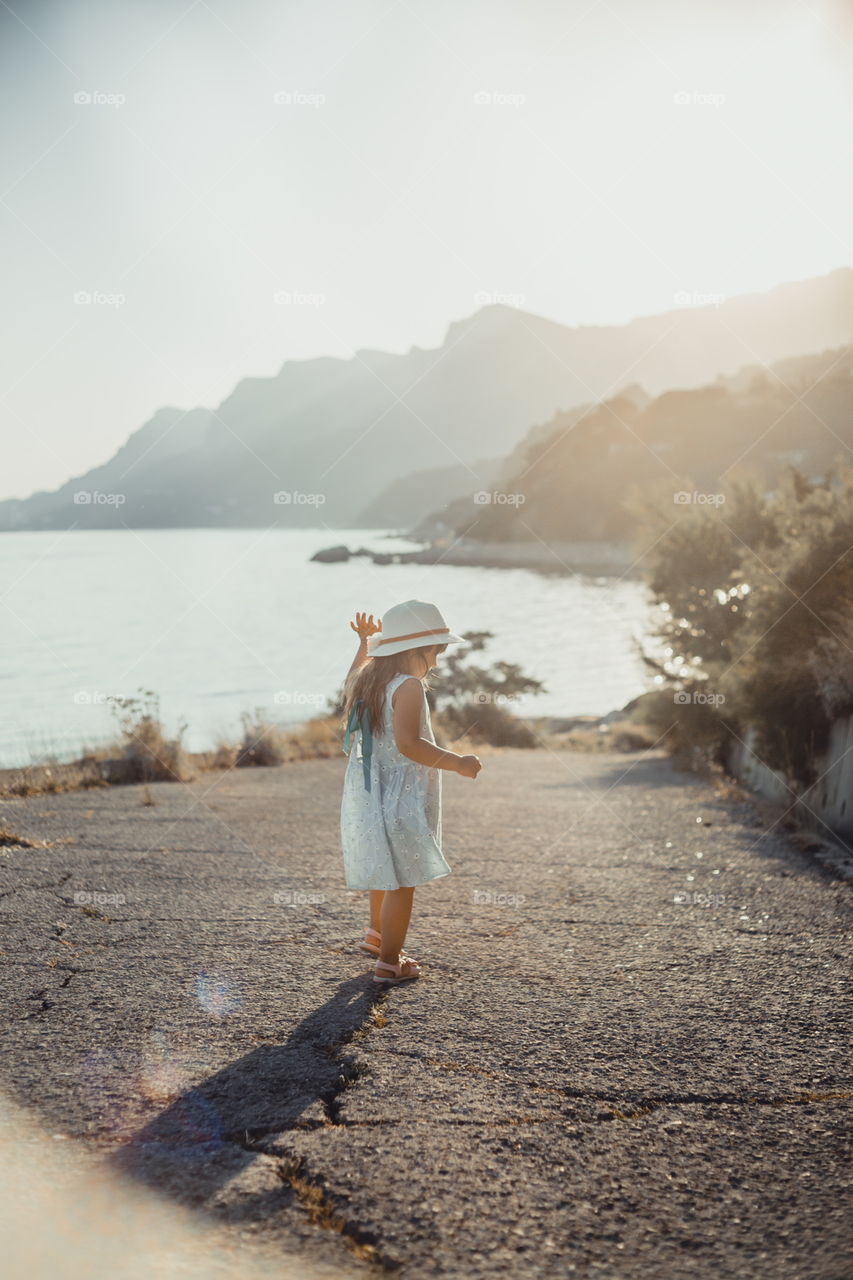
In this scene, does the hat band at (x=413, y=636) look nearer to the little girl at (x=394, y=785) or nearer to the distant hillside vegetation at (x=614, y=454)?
the little girl at (x=394, y=785)

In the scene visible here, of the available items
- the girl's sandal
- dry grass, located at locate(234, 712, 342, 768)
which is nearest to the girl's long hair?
the girl's sandal

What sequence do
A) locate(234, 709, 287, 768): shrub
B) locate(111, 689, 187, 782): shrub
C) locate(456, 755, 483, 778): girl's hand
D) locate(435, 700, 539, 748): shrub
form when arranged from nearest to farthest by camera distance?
locate(456, 755, 483, 778): girl's hand → locate(111, 689, 187, 782): shrub → locate(234, 709, 287, 768): shrub → locate(435, 700, 539, 748): shrub

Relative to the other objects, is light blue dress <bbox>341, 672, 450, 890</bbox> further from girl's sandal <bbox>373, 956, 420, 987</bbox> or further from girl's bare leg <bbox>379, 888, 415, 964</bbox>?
girl's sandal <bbox>373, 956, 420, 987</bbox>

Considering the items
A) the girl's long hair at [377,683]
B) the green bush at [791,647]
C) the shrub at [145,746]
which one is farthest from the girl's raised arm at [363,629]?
the shrub at [145,746]

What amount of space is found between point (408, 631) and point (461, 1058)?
162 centimetres

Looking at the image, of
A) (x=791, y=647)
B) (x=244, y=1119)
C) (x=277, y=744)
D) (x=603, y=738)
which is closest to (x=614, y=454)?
(x=603, y=738)

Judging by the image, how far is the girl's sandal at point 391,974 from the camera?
13.3 ft

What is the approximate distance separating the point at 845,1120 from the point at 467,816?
629 cm

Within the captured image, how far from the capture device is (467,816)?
9148mm

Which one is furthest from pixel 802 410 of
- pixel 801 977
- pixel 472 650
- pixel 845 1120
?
pixel 845 1120

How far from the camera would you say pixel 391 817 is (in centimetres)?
411

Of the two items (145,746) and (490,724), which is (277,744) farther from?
(490,724)

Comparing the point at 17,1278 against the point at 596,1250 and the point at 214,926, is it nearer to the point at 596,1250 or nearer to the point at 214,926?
the point at 596,1250

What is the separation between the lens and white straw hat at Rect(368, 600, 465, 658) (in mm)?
4047
